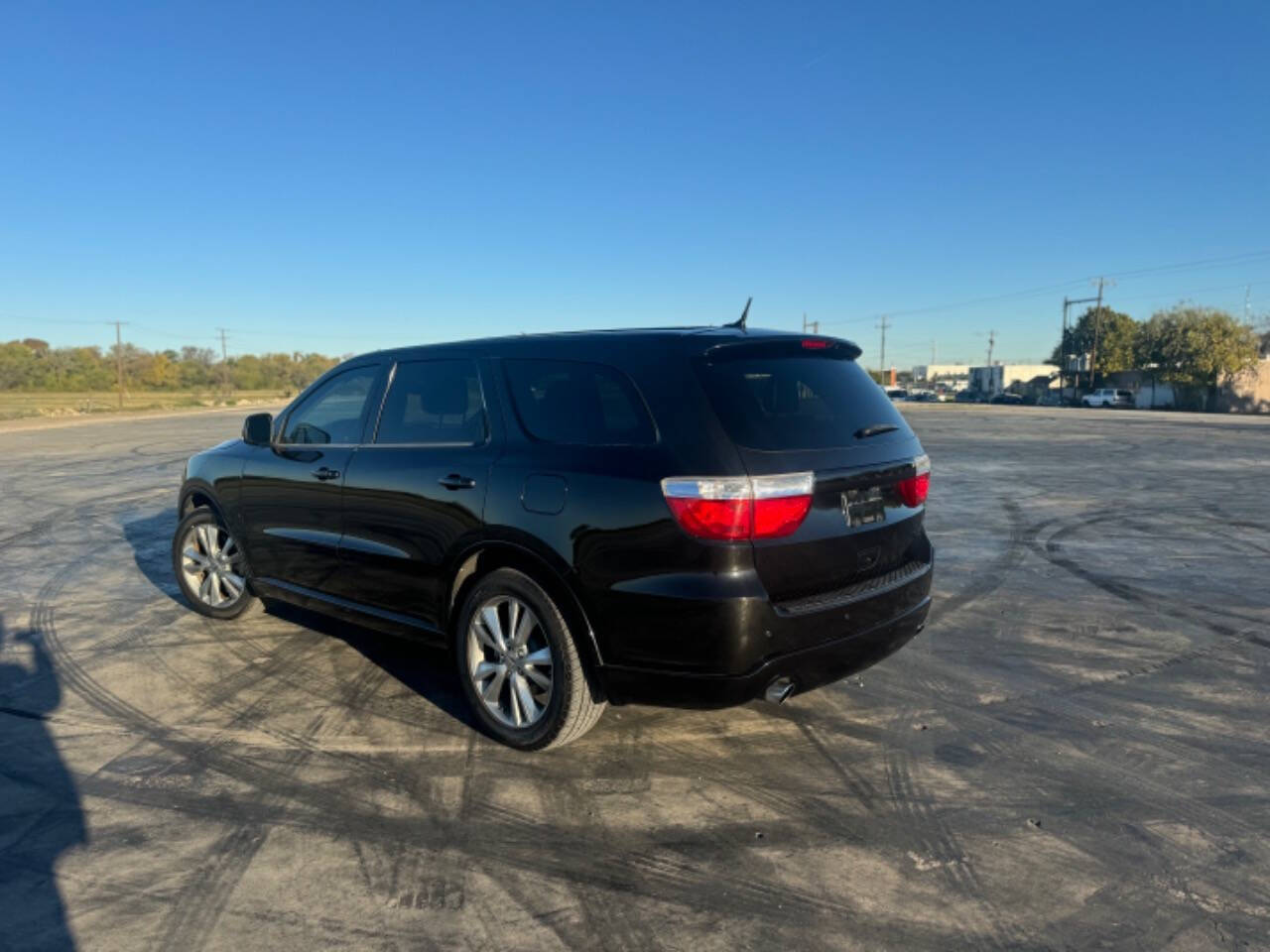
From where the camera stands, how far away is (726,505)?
9.95 ft

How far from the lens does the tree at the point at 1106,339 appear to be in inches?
2817

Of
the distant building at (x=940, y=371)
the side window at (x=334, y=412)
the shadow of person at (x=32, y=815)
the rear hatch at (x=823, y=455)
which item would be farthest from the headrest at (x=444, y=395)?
the distant building at (x=940, y=371)

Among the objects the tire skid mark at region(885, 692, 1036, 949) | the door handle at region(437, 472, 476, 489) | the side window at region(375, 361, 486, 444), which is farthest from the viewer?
the side window at region(375, 361, 486, 444)

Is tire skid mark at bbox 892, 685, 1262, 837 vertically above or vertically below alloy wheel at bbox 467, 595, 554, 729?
below

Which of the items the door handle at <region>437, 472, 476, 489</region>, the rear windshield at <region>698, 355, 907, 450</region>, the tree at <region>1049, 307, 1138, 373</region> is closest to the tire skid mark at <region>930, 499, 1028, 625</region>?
the rear windshield at <region>698, 355, 907, 450</region>

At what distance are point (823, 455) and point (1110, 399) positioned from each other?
66.9 metres

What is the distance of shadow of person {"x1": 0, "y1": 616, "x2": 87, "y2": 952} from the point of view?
2521 mm

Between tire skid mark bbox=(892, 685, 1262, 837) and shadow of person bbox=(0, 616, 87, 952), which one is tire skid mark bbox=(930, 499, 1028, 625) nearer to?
tire skid mark bbox=(892, 685, 1262, 837)

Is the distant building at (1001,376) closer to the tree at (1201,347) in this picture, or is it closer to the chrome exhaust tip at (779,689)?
the tree at (1201,347)

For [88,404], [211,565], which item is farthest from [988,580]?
[88,404]

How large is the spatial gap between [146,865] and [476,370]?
238 cm

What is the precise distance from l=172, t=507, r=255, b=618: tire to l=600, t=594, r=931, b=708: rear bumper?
3.24 metres

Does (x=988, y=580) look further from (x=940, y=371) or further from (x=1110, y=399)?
(x=940, y=371)

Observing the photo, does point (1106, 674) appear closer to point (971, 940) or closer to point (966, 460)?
point (971, 940)
